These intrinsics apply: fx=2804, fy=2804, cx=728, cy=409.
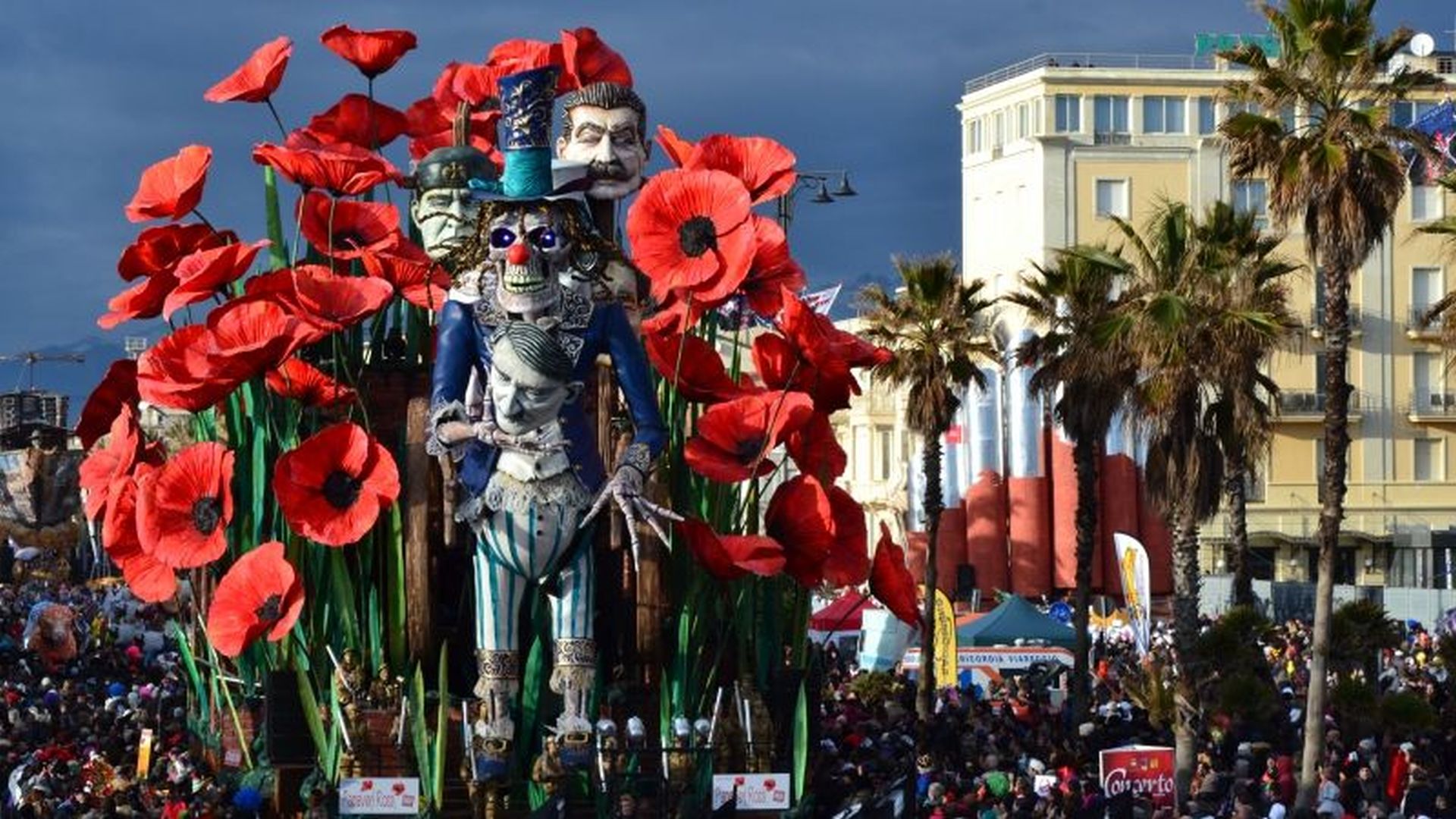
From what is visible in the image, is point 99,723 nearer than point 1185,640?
No

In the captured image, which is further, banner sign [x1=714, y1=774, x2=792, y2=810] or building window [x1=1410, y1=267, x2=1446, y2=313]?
building window [x1=1410, y1=267, x2=1446, y2=313]

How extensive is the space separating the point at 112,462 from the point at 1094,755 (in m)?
10.4

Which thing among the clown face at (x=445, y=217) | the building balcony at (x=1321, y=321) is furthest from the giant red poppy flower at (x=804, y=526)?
the building balcony at (x=1321, y=321)

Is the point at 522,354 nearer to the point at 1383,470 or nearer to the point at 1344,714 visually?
the point at 1344,714

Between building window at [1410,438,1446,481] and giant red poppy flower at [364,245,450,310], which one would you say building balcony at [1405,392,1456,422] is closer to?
building window at [1410,438,1446,481]

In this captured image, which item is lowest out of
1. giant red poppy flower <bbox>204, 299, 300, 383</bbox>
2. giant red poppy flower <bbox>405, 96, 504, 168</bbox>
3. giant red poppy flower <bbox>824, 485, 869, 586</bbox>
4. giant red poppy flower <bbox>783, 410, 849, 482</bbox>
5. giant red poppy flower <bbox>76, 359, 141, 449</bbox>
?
giant red poppy flower <bbox>824, 485, 869, 586</bbox>

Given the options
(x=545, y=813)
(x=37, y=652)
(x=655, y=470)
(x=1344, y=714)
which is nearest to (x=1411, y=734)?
(x=1344, y=714)

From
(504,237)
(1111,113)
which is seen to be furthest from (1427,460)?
(504,237)

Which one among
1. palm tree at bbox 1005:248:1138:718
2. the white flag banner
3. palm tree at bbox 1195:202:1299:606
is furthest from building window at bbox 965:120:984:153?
the white flag banner

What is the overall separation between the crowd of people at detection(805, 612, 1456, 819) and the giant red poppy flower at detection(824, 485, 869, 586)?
1.53 metres

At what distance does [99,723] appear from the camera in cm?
2958

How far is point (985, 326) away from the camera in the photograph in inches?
1619

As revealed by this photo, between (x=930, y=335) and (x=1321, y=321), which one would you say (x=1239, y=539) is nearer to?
(x=930, y=335)

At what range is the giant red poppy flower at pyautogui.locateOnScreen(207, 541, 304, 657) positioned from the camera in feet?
65.4
